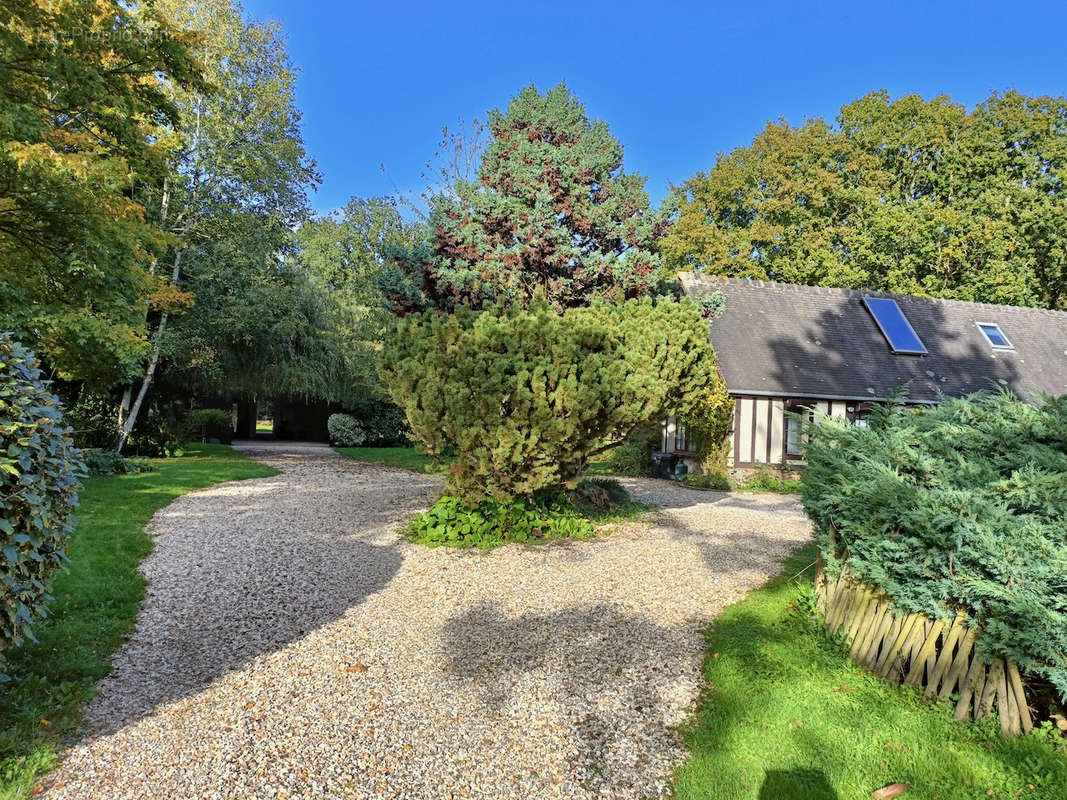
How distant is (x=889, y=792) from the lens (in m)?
2.64

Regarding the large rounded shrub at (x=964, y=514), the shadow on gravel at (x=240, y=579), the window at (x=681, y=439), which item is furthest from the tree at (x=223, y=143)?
the large rounded shrub at (x=964, y=514)

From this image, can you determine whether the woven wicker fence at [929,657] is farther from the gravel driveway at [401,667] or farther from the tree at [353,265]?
the tree at [353,265]

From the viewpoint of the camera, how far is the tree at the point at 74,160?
704cm

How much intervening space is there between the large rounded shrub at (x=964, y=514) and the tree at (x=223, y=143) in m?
14.5

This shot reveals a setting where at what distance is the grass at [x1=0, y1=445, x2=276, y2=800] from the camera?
9.01 feet

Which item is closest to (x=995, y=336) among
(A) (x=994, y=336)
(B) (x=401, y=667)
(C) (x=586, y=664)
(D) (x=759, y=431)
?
(A) (x=994, y=336)

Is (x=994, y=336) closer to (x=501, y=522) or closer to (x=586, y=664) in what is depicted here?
(x=501, y=522)

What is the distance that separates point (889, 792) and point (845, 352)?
15.2m

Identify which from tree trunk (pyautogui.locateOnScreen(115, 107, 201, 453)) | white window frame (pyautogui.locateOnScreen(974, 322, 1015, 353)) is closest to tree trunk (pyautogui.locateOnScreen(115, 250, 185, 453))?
tree trunk (pyautogui.locateOnScreen(115, 107, 201, 453))

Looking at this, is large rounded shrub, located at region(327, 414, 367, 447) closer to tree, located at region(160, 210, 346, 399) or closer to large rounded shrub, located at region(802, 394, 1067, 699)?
tree, located at region(160, 210, 346, 399)

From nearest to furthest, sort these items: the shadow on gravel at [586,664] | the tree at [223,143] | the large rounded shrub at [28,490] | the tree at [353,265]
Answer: the large rounded shrub at [28,490]
the shadow on gravel at [586,664]
the tree at [223,143]
the tree at [353,265]

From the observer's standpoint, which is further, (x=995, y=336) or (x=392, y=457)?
(x=392, y=457)

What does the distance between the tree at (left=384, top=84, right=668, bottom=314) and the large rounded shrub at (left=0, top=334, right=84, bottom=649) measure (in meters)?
5.90

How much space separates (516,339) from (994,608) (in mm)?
4553
